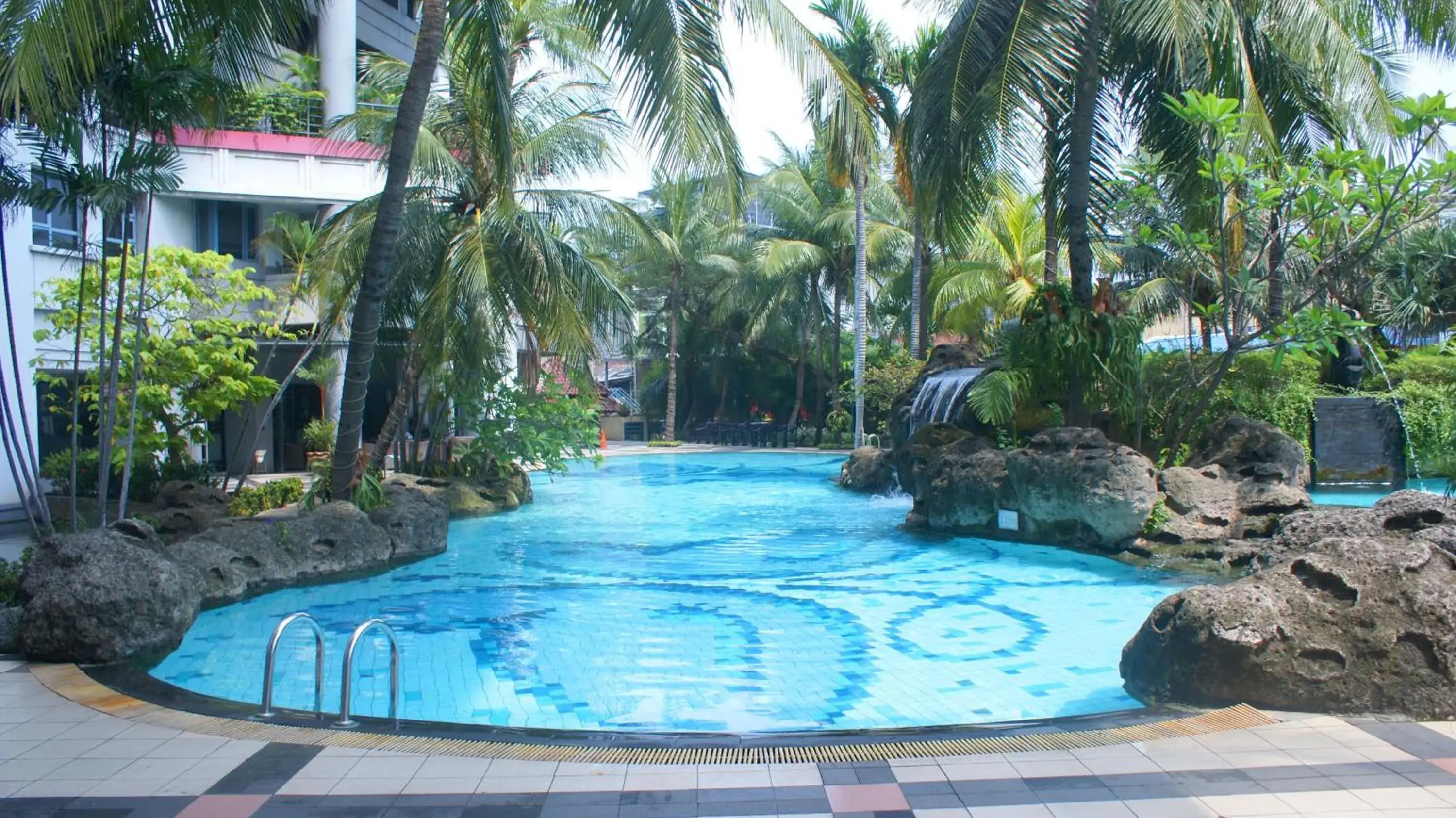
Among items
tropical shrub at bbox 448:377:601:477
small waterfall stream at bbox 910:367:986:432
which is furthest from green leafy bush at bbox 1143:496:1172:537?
tropical shrub at bbox 448:377:601:477

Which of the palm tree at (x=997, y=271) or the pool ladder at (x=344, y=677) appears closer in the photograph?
the pool ladder at (x=344, y=677)

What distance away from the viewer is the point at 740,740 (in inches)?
203

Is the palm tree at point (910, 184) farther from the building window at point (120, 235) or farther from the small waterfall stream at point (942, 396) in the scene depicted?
the building window at point (120, 235)

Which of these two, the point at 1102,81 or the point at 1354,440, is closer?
the point at 1102,81

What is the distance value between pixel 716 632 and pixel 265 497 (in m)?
8.91

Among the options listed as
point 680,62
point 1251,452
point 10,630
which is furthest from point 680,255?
point 10,630

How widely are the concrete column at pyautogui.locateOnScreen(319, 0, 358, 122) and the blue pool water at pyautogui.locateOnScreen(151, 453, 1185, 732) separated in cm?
1167

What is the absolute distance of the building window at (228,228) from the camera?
20562mm

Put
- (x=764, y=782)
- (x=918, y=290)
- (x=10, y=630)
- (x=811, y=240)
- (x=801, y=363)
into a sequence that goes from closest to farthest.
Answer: (x=764, y=782) < (x=10, y=630) < (x=918, y=290) < (x=811, y=240) < (x=801, y=363)

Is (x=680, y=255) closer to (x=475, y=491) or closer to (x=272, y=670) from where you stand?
(x=475, y=491)

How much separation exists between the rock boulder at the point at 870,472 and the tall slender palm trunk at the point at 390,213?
10.8 m

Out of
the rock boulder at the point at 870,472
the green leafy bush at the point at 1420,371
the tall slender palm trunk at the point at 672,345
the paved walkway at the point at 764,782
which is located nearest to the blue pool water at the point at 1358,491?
the green leafy bush at the point at 1420,371

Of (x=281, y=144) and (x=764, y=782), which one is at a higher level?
(x=281, y=144)

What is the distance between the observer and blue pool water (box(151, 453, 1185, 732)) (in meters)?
6.73
